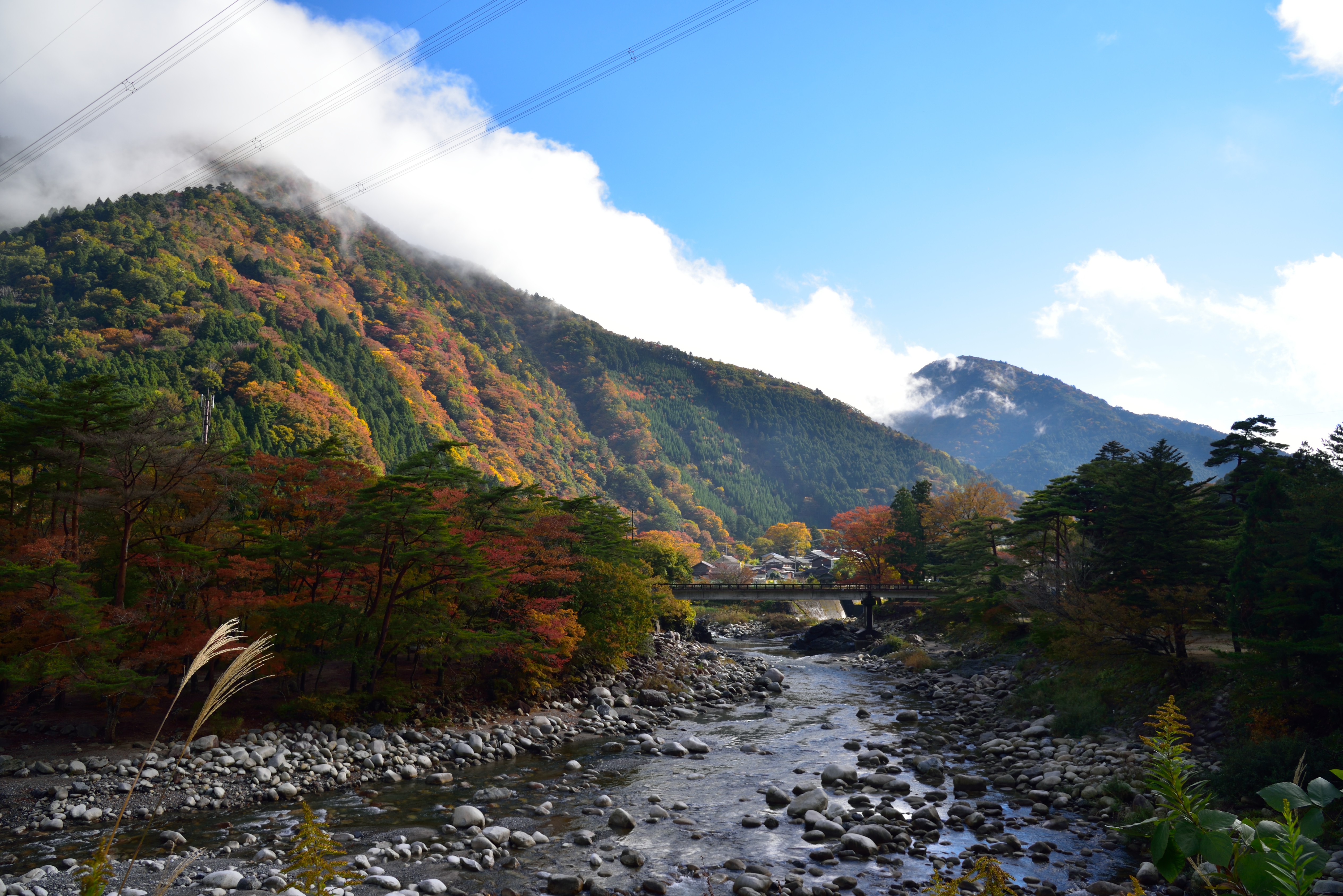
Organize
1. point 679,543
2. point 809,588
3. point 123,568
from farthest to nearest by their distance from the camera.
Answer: point 679,543 → point 809,588 → point 123,568

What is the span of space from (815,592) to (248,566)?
47.9m

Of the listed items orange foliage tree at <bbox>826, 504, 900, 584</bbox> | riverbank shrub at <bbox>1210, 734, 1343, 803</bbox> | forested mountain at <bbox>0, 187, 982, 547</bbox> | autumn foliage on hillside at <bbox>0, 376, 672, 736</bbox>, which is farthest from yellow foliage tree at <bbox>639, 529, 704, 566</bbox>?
riverbank shrub at <bbox>1210, 734, 1343, 803</bbox>

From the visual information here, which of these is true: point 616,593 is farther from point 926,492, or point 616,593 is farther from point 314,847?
point 926,492

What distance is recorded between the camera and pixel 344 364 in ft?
336

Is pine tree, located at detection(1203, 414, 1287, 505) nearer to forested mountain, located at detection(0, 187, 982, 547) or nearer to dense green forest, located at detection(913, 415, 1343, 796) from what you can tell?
dense green forest, located at detection(913, 415, 1343, 796)

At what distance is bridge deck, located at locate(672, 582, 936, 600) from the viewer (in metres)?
58.6

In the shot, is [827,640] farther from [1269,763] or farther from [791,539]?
[791,539]

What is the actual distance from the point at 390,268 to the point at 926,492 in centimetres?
14557

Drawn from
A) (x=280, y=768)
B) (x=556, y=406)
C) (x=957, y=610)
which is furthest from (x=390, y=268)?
(x=280, y=768)

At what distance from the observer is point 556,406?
568ft

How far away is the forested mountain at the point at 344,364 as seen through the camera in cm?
7119

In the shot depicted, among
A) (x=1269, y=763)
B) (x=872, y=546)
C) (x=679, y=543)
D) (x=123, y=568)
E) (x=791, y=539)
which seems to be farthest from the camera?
(x=791, y=539)

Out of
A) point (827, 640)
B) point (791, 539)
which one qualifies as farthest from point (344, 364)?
point (791, 539)

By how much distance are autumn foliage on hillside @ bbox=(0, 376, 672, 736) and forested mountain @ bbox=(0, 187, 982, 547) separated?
12.5 feet
